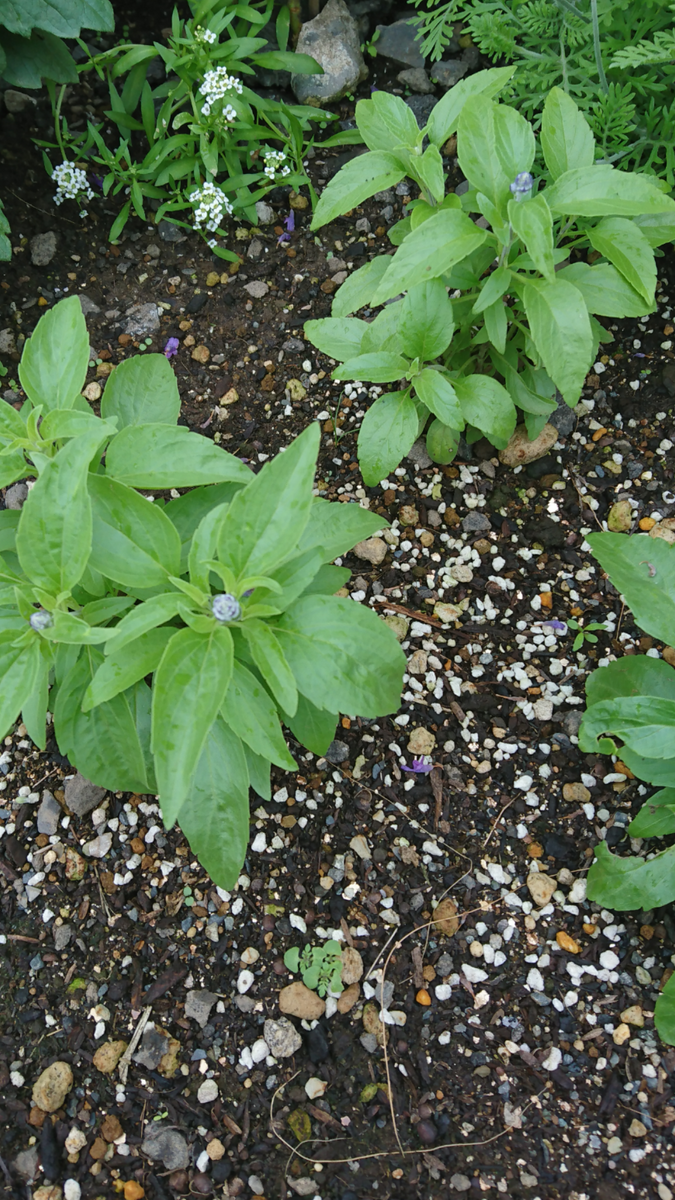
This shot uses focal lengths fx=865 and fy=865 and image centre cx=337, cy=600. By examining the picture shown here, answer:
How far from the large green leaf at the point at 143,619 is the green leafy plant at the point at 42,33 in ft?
7.78

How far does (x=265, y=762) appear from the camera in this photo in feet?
7.07

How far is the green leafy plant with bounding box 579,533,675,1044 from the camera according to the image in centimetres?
215

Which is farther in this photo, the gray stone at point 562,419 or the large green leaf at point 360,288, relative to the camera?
the gray stone at point 562,419

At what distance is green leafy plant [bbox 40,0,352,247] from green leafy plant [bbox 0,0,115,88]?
5.0 inches

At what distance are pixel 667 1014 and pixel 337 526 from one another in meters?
1.44

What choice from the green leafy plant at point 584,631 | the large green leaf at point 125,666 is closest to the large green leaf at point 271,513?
the large green leaf at point 125,666

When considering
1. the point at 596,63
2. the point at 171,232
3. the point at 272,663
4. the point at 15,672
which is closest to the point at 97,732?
the point at 15,672

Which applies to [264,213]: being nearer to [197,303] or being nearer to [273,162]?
[273,162]

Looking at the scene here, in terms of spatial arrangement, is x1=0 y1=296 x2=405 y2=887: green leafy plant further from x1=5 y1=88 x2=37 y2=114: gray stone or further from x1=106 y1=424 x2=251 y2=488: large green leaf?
x1=5 y1=88 x2=37 y2=114: gray stone

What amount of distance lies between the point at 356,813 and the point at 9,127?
10.1ft

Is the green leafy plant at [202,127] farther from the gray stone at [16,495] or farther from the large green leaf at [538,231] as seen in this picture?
the large green leaf at [538,231]

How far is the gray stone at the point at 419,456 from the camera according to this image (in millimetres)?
3021

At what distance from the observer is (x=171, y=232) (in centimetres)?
345

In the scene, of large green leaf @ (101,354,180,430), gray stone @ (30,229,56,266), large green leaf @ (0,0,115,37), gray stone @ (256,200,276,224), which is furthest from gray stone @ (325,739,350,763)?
large green leaf @ (0,0,115,37)
